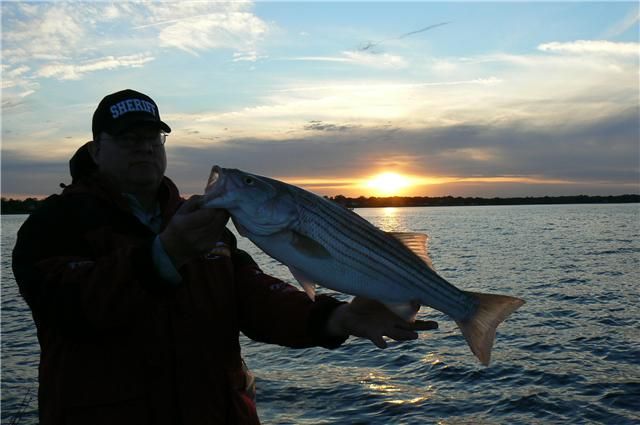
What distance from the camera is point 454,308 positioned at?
416cm

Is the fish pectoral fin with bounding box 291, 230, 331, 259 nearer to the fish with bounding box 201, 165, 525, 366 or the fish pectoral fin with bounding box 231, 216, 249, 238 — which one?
the fish with bounding box 201, 165, 525, 366

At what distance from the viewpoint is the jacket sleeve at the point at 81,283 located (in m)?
3.66

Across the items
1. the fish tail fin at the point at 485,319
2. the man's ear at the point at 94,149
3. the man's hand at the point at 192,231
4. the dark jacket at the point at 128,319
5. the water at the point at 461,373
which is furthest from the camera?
the water at the point at 461,373

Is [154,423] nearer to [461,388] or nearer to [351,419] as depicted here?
[351,419]

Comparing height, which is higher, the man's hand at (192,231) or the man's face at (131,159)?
the man's face at (131,159)

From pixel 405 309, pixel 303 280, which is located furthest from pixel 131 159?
pixel 405 309

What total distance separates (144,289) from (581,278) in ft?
90.2

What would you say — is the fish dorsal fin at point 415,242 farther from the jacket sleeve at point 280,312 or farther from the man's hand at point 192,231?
the man's hand at point 192,231

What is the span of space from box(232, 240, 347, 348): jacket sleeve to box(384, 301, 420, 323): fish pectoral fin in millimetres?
757

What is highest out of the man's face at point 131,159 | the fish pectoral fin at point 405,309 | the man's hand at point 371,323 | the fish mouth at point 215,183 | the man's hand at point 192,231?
the man's face at point 131,159

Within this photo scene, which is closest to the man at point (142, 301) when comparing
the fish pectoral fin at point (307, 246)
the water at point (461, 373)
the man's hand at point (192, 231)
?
the man's hand at point (192, 231)

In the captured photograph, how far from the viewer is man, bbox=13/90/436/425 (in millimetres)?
3703

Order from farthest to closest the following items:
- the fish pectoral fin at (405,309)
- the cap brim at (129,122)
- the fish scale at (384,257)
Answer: the cap brim at (129,122) < the fish pectoral fin at (405,309) < the fish scale at (384,257)

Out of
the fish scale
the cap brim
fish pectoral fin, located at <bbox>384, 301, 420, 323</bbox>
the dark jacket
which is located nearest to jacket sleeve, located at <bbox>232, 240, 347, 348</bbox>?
the dark jacket
